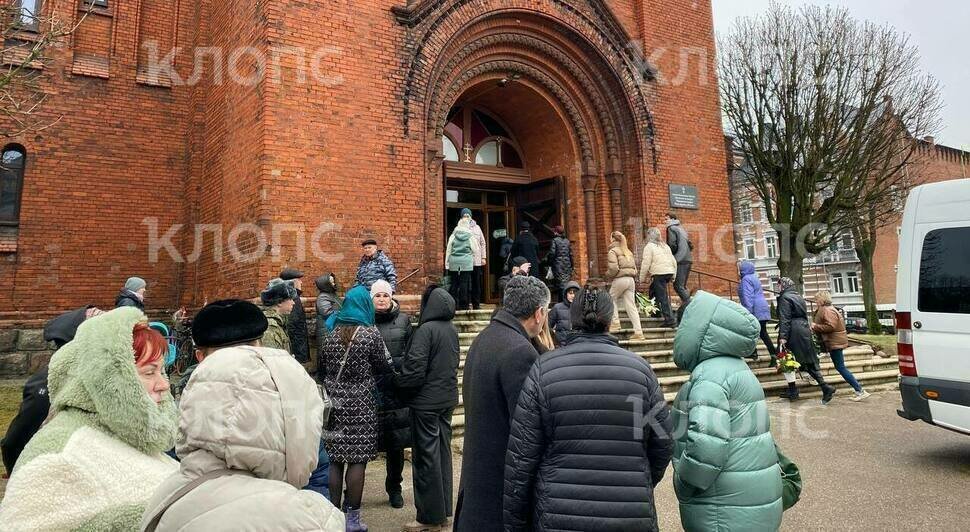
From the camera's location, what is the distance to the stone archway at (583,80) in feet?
34.2

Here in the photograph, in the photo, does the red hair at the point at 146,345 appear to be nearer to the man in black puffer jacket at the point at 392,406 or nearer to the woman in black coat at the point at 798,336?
the man in black puffer jacket at the point at 392,406

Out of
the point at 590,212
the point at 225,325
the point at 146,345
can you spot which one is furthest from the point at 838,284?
the point at 146,345

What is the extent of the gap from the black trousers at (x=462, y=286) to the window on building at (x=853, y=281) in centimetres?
4578

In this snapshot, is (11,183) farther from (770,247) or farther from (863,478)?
(770,247)

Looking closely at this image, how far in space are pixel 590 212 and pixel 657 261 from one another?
256 cm

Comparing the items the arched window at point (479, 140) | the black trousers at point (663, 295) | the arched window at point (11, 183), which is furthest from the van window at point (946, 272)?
the arched window at point (11, 183)

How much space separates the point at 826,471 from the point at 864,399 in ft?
14.1

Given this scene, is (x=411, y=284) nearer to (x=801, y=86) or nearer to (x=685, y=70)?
(x=685, y=70)

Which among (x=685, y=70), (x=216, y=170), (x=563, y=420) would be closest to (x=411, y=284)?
(x=216, y=170)

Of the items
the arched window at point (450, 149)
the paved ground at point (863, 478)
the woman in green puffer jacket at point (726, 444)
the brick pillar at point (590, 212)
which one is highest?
the arched window at point (450, 149)

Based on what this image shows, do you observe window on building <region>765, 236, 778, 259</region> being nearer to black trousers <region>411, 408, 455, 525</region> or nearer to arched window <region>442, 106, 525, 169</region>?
arched window <region>442, 106, 525, 169</region>

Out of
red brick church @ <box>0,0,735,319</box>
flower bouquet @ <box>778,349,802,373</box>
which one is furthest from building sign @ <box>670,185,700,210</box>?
flower bouquet @ <box>778,349,802,373</box>

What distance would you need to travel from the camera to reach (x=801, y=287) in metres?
18.1

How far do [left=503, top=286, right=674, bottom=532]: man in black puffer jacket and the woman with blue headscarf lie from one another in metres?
1.86
